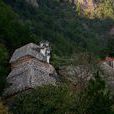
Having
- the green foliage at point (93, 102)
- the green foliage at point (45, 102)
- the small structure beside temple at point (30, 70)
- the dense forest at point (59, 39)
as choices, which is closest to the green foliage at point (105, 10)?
the dense forest at point (59, 39)

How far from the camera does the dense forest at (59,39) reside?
3662cm

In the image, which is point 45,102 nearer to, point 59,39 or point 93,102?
point 93,102

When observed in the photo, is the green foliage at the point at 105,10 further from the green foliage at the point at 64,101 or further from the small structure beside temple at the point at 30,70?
the green foliage at the point at 64,101

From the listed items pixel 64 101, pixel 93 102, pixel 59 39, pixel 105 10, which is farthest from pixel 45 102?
pixel 105 10

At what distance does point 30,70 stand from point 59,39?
4871 cm

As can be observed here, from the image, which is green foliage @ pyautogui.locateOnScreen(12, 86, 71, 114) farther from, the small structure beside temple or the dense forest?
the small structure beside temple

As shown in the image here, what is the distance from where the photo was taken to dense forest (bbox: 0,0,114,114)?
3662cm

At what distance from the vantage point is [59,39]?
9481cm

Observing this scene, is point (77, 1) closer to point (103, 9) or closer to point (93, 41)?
point (103, 9)

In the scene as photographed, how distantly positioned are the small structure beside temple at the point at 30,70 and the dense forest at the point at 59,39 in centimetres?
92

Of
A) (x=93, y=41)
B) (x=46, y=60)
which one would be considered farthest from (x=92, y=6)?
(x=46, y=60)

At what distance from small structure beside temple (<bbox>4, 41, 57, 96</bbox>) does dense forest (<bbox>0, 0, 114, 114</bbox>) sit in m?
0.92

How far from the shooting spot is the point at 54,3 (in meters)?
127

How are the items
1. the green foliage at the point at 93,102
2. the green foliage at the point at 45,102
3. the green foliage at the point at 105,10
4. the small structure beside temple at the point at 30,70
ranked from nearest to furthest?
the green foliage at the point at 45,102 < the green foliage at the point at 93,102 < the small structure beside temple at the point at 30,70 < the green foliage at the point at 105,10
